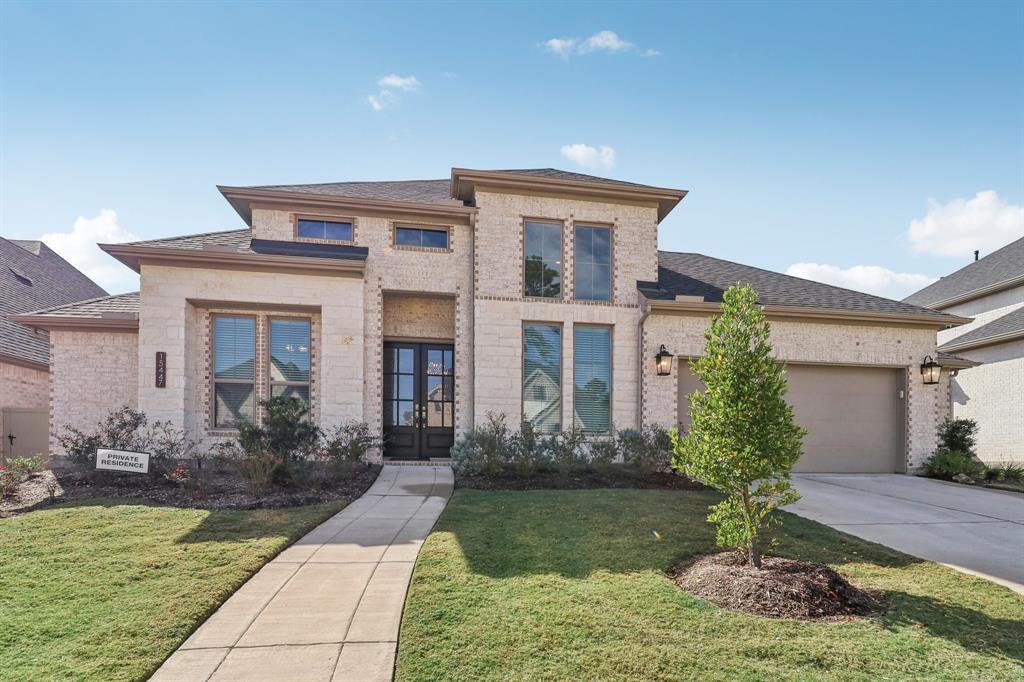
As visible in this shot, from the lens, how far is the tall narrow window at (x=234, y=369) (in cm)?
961

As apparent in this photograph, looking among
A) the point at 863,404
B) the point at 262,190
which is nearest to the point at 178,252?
the point at 262,190

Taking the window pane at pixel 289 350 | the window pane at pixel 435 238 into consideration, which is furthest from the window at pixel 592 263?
the window pane at pixel 289 350

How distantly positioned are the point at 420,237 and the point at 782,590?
9062mm

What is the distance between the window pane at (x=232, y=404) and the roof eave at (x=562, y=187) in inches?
246

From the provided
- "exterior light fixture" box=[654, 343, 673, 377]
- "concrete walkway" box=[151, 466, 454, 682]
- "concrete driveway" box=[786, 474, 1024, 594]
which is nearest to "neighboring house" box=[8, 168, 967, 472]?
"exterior light fixture" box=[654, 343, 673, 377]

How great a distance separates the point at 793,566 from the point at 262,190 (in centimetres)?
1093

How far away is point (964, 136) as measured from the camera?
9891 millimetres

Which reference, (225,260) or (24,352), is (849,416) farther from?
(24,352)

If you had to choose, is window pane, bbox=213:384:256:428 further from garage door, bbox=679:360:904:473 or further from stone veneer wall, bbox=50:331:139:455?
garage door, bbox=679:360:904:473

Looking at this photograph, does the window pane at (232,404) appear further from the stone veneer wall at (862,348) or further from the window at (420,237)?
the stone veneer wall at (862,348)

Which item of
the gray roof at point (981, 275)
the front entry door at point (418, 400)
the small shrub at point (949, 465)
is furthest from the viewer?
the gray roof at point (981, 275)

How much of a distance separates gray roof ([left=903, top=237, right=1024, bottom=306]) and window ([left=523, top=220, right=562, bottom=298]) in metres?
16.8

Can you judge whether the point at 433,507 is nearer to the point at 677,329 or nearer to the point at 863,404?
the point at 677,329

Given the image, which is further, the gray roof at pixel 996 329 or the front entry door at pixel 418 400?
the gray roof at pixel 996 329
